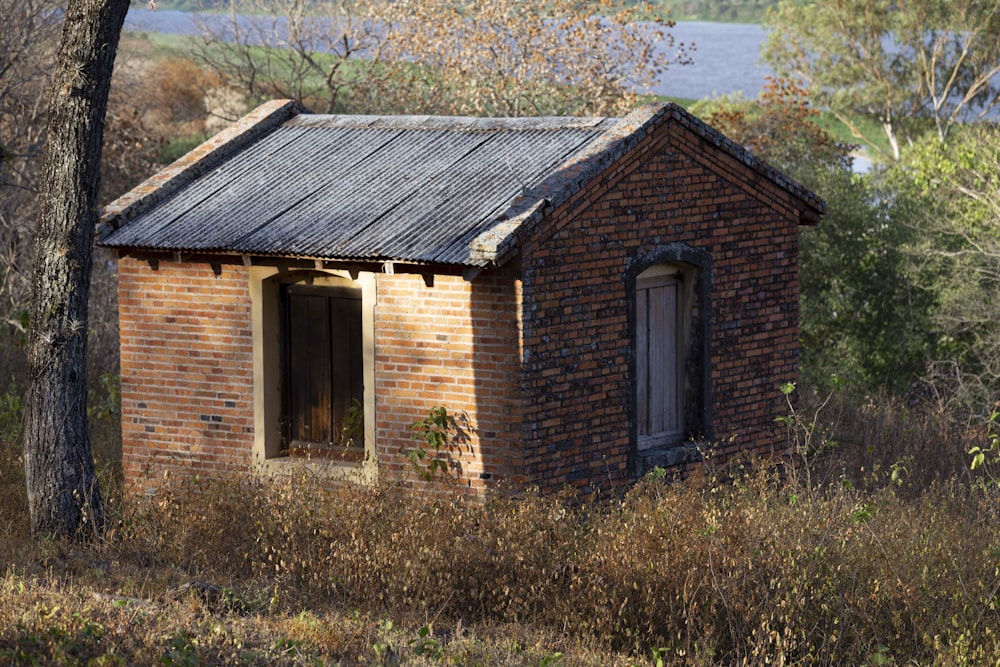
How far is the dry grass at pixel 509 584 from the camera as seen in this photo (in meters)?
7.54

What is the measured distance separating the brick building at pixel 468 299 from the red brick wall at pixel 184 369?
22mm

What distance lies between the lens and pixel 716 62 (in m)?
75.1

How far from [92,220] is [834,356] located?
14.8 metres

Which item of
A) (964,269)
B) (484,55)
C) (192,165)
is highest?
(484,55)

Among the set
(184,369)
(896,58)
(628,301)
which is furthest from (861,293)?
(896,58)

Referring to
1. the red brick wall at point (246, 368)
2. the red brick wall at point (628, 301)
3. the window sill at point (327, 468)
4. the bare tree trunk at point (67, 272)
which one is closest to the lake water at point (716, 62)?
the red brick wall at point (628, 301)

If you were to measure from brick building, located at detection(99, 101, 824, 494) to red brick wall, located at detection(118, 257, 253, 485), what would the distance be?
0.02 m

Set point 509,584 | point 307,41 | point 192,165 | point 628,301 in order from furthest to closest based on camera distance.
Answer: point 307,41 → point 192,165 → point 628,301 → point 509,584

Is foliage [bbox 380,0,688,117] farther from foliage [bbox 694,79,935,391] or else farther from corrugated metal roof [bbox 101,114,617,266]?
corrugated metal roof [bbox 101,114,617,266]

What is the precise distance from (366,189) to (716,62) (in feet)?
215

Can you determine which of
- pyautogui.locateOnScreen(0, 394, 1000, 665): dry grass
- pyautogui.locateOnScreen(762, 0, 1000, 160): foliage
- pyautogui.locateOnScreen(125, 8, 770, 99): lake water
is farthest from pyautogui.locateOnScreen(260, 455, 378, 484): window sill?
pyautogui.locateOnScreen(125, 8, 770, 99): lake water

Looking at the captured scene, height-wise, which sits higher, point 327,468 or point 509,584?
point 327,468

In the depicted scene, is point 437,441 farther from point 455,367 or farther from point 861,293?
point 861,293

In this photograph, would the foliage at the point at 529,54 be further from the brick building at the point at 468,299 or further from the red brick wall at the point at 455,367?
the red brick wall at the point at 455,367
